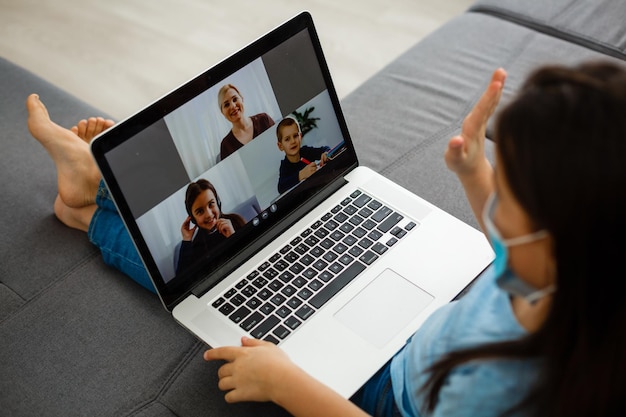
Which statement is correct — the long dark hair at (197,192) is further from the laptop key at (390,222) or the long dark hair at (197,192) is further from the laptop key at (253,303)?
the laptop key at (390,222)

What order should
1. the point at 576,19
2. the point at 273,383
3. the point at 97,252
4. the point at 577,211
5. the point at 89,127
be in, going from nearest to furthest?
the point at 577,211, the point at 273,383, the point at 97,252, the point at 89,127, the point at 576,19

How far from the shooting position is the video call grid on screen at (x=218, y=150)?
3.05ft

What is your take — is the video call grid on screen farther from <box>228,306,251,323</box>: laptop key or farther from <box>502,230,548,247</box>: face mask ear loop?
<box>502,230,548,247</box>: face mask ear loop

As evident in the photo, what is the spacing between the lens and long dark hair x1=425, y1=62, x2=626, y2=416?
0.59 metres

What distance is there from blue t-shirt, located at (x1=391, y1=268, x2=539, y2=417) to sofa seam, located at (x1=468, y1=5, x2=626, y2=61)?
35.1 inches

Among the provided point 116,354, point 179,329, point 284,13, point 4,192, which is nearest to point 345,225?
point 179,329

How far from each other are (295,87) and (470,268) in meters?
0.41

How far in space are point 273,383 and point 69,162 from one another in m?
0.63

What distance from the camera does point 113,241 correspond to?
1145 millimetres

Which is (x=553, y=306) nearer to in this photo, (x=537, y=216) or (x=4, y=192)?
(x=537, y=216)

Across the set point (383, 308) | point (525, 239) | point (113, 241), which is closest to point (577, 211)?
point (525, 239)

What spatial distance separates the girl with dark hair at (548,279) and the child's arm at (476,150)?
164 millimetres

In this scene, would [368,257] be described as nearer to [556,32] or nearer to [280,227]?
[280,227]

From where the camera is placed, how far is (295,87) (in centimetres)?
108
